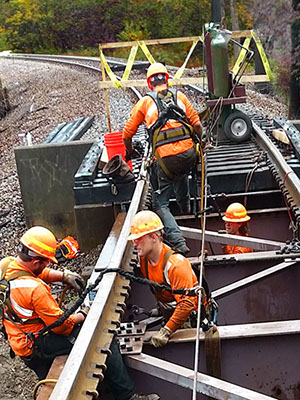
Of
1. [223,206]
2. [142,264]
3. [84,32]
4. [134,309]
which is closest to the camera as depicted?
[142,264]

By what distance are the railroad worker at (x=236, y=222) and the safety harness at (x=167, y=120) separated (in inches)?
43.5

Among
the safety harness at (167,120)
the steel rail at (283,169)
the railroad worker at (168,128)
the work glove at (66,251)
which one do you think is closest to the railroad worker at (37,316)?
the railroad worker at (168,128)

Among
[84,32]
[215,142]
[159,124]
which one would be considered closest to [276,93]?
[215,142]

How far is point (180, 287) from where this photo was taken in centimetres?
426

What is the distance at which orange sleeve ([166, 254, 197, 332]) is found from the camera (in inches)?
165

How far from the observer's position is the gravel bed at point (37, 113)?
21.1ft

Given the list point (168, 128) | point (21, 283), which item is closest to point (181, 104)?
point (168, 128)

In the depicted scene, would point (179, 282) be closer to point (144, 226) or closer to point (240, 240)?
point (144, 226)

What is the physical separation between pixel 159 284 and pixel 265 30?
24013 millimetres

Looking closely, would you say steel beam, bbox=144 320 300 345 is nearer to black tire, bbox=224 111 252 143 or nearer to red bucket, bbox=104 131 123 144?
red bucket, bbox=104 131 123 144

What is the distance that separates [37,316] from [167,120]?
2.72 metres

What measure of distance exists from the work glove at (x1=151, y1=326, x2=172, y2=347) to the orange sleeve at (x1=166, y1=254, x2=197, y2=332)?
0.04 m

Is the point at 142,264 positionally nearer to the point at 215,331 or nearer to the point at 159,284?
the point at 159,284

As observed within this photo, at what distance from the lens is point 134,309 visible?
5.34 m
